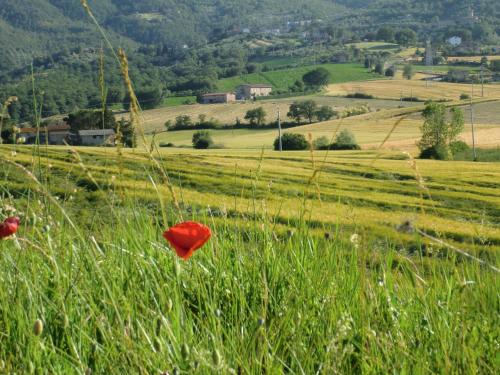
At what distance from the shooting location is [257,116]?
302ft

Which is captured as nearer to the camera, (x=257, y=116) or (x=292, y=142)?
(x=292, y=142)

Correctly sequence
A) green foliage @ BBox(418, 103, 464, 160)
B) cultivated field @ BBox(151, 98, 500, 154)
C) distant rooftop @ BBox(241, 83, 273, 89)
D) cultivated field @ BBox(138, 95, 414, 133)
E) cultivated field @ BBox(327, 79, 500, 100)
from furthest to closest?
distant rooftop @ BBox(241, 83, 273, 89) → cultivated field @ BBox(327, 79, 500, 100) → cultivated field @ BBox(138, 95, 414, 133) → cultivated field @ BBox(151, 98, 500, 154) → green foliage @ BBox(418, 103, 464, 160)

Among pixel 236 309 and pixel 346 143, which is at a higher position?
pixel 236 309

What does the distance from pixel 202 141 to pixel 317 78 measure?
2246 inches

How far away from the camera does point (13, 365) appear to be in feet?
7.06

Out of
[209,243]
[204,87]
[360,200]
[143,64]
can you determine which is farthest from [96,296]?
[143,64]

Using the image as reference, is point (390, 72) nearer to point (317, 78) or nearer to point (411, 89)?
point (317, 78)

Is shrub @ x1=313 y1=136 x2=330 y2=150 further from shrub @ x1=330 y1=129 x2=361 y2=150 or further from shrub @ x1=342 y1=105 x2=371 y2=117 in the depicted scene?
shrub @ x1=342 y1=105 x2=371 y2=117

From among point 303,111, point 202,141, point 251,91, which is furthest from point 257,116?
point 251,91

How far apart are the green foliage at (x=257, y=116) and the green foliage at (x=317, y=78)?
35.1 meters

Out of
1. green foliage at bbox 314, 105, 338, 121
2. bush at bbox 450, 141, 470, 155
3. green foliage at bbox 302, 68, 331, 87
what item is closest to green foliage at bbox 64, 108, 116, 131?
bush at bbox 450, 141, 470, 155

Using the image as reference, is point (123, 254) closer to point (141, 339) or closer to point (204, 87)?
point (141, 339)

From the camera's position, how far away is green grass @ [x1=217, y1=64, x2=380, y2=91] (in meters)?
133

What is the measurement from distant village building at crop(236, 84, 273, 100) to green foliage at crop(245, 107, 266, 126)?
25967 millimetres
